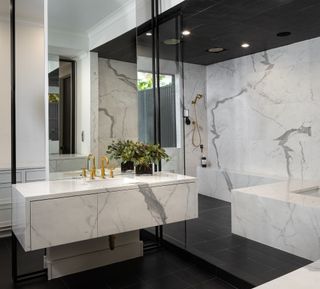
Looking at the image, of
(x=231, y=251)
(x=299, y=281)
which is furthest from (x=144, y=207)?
(x=299, y=281)

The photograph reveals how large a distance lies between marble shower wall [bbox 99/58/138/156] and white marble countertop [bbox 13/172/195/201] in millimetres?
443

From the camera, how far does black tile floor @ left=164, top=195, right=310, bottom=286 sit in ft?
8.32

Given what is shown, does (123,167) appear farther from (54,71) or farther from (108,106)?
(54,71)

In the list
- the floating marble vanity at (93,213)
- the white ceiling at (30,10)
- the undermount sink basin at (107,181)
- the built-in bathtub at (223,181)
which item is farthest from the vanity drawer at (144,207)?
the built-in bathtub at (223,181)

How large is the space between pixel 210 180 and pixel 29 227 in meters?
3.67

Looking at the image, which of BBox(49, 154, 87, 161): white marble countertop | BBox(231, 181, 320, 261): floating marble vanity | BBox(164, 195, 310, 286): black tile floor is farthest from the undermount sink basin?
BBox(231, 181, 320, 261): floating marble vanity

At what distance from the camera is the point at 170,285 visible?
2.43 m

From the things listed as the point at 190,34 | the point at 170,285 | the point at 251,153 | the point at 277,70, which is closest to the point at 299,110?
the point at 277,70

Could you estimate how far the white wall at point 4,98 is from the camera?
11.7ft

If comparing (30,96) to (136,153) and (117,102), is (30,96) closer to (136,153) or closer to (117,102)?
(117,102)

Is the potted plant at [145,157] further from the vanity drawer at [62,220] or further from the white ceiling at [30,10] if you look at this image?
the white ceiling at [30,10]

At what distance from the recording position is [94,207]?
88.0 inches

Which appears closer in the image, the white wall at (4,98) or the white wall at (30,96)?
the white wall at (30,96)

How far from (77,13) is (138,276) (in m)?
2.41
